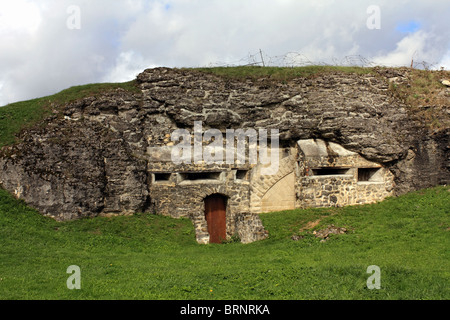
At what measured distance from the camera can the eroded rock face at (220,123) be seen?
17.4 m

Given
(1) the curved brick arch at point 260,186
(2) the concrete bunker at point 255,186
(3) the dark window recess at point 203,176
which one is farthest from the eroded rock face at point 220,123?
(3) the dark window recess at point 203,176

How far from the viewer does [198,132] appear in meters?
19.2

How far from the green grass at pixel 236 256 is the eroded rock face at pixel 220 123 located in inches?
54.3

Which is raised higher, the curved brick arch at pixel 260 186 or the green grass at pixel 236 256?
Result: the curved brick arch at pixel 260 186

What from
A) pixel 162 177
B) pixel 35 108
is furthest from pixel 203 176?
pixel 35 108

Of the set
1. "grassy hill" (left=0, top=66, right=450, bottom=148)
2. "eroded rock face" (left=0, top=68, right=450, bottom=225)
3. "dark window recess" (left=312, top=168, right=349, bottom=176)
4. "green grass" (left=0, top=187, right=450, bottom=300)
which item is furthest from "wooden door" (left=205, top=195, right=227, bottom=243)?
"grassy hill" (left=0, top=66, right=450, bottom=148)

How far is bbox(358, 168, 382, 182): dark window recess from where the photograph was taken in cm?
2008

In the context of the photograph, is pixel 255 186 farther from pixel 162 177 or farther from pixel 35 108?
pixel 35 108

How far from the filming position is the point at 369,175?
2047cm

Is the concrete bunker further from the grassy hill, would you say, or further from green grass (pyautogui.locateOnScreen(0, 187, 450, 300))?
the grassy hill

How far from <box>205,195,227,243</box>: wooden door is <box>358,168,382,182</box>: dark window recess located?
22.6 feet

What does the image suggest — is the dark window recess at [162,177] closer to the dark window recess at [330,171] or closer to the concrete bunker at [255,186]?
the concrete bunker at [255,186]

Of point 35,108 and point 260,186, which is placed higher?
point 35,108

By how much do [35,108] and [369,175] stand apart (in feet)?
51.7
